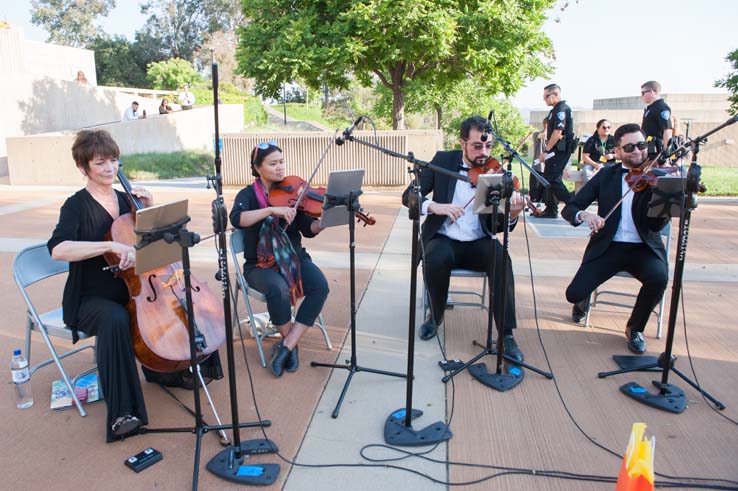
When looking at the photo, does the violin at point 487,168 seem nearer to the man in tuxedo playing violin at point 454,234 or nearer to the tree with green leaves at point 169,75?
the man in tuxedo playing violin at point 454,234

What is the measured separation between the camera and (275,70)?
476 inches

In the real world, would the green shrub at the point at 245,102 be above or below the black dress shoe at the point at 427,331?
above

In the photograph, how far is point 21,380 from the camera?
3.11m

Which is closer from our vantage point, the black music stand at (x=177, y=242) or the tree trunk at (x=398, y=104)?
the black music stand at (x=177, y=242)

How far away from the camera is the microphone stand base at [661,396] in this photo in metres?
3.13

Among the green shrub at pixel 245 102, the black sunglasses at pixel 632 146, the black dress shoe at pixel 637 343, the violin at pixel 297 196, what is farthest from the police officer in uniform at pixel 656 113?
the green shrub at pixel 245 102

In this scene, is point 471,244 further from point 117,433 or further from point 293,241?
point 117,433

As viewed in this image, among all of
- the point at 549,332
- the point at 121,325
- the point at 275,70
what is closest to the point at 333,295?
the point at 549,332

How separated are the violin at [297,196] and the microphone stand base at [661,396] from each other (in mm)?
1892

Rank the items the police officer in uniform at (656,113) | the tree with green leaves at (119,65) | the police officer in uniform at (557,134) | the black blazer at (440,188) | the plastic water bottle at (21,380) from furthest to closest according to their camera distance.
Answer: the tree with green leaves at (119,65) → the police officer in uniform at (557,134) → the police officer in uniform at (656,113) → the black blazer at (440,188) → the plastic water bottle at (21,380)

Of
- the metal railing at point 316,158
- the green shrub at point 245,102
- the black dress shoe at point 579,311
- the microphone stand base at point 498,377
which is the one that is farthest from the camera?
the green shrub at point 245,102

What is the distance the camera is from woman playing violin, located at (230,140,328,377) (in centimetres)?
359

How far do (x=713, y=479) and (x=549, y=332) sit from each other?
176cm

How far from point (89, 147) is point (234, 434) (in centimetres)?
168
